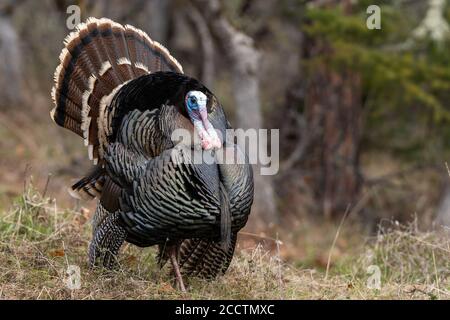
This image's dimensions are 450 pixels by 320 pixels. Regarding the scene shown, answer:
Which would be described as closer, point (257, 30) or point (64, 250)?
point (64, 250)

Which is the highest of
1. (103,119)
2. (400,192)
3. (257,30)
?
(257,30)

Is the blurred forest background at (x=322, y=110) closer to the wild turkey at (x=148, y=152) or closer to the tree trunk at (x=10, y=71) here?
the tree trunk at (x=10, y=71)

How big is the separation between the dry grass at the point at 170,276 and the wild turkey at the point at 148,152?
22cm

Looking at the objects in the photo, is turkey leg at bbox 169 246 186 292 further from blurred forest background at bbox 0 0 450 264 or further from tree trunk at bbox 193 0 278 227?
tree trunk at bbox 193 0 278 227

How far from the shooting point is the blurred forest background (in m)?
8.12

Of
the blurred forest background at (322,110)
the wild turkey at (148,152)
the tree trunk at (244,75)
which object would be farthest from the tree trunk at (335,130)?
the wild turkey at (148,152)

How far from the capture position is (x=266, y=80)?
12.5 m

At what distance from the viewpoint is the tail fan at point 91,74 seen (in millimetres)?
5047

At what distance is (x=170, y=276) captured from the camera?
485cm

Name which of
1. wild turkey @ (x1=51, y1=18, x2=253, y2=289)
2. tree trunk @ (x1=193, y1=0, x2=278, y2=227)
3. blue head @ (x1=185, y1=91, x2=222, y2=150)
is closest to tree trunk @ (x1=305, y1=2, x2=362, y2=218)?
A: tree trunk @ (x1=193, y1=0, x2=278, y2=227)
